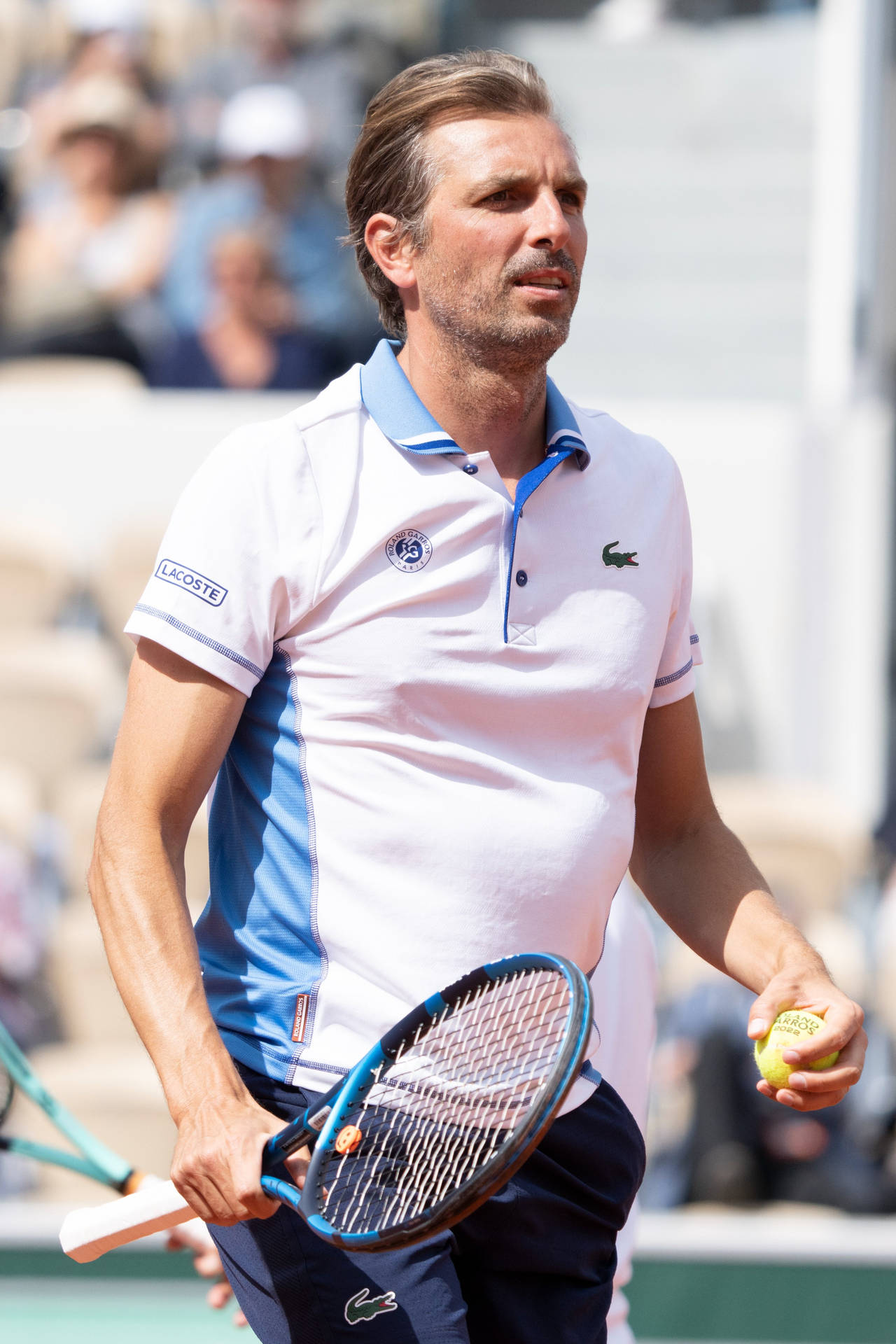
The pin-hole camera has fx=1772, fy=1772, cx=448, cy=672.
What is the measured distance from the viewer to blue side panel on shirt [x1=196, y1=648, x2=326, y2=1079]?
6.32ft

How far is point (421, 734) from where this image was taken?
1.93m

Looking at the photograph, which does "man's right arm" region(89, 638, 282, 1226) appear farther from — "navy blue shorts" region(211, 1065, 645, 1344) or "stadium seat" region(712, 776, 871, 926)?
"stadium seat" region(712, 776, 871, 926)

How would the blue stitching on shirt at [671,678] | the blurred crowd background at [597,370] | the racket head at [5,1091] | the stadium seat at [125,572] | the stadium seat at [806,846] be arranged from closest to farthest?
the blue stitching on shirt at [671,678], the racket head at [5,1091], the blurred crowd background at [597,370], the stadium seat at [806,846], the stadium seat at [125,572]

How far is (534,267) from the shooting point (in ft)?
6.46

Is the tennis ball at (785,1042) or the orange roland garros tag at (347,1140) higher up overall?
the orange roland garros tag at (347,1140)

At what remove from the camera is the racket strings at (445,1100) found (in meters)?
1.75

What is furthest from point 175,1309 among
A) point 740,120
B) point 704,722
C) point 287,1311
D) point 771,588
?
point 740,120

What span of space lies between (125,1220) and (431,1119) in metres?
0.34

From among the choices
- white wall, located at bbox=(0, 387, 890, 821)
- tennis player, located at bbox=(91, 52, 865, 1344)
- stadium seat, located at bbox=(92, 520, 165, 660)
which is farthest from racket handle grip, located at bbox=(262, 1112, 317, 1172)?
white wall, located at bbox=(0, 387, 890, 821)

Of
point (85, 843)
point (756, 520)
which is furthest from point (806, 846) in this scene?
point (85, 843)

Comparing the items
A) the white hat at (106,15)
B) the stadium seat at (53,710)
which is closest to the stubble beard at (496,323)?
the stadium seat at (53,710)

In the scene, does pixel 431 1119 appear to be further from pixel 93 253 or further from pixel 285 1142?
pixel 93 253

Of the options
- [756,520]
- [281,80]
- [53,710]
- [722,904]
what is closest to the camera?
[722,904]

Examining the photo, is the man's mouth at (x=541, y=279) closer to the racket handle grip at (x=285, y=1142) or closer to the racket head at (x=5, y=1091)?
the racket handle grip at (x=285, y=1142)
